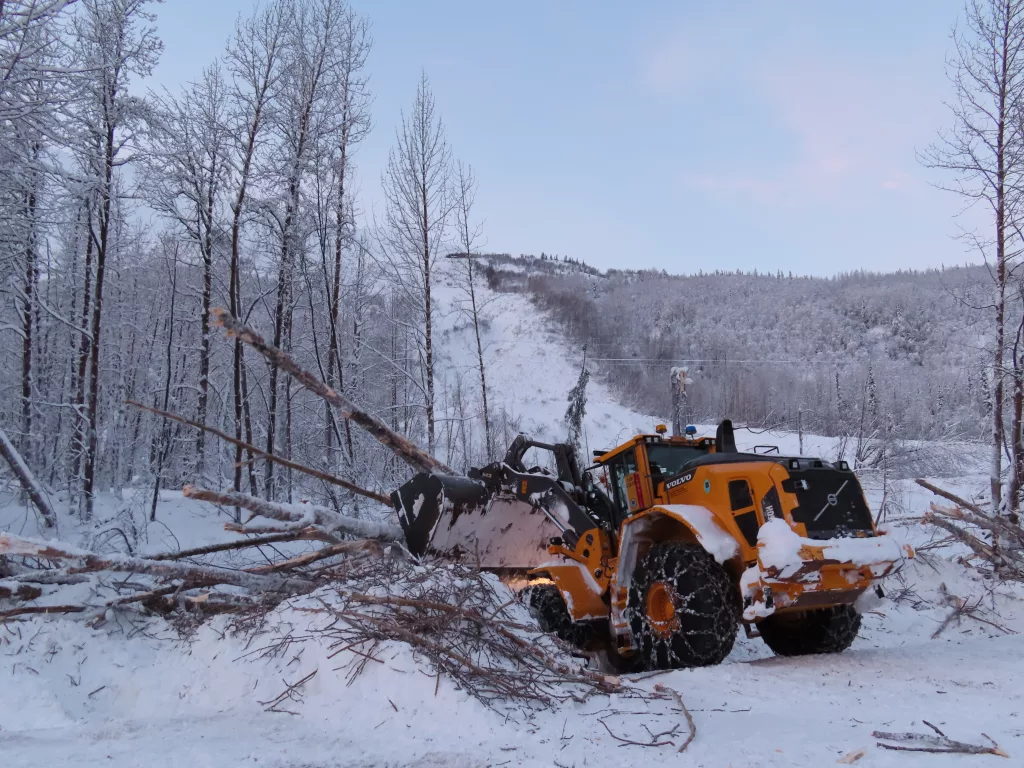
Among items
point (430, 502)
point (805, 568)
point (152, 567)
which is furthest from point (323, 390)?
point (805, 568)

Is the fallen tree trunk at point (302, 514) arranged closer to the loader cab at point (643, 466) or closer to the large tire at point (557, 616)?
the large tire at point (557, 616)

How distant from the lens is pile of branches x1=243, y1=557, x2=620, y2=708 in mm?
4641

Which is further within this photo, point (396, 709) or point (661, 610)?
point (661, 610)

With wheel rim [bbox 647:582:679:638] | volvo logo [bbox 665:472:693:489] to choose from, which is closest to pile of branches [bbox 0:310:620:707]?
wheel rim [bbox 647:582:679:638]

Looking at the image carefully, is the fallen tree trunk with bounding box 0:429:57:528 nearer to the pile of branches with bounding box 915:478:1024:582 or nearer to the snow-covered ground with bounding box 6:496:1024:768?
the snow-covered ground with bounding box 6:496:1024:768

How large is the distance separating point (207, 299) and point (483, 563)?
14220 millimetres

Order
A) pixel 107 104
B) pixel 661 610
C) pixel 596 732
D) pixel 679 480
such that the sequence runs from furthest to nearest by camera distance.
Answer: pixel 107 104 → pixel 679 480 → pixel 661 610 → pixel 596 732

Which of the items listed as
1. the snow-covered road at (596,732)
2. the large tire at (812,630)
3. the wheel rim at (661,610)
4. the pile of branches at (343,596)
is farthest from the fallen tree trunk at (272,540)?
the large tire at (812,630)

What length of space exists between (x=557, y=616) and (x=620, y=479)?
165 centimetres

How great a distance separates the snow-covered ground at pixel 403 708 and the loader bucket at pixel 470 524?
228cm

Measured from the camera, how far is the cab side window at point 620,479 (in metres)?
7.36

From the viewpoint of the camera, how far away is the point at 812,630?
7.07 meters

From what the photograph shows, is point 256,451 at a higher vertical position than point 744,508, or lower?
higher

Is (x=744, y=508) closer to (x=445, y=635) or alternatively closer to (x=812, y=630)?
(x=812, y=630)
